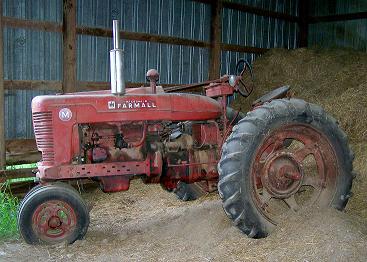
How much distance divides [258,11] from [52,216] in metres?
6.83

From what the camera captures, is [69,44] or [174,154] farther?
[69,44]

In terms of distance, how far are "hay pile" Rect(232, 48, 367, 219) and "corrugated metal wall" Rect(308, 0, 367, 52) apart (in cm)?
53

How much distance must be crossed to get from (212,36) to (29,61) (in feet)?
11.3

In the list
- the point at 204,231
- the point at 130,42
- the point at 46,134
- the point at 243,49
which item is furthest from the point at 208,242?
the point at 243,49

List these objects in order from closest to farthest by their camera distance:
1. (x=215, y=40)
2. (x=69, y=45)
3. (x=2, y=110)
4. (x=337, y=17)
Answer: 1. (x=2, y=110)
2. (x=69, y=45)
3. (x=215, y=40)
4. (x=337, y=17)

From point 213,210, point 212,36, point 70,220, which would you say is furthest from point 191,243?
point 212,36

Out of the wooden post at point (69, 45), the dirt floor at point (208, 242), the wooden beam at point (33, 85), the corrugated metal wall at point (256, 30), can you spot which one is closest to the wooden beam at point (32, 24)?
the wooden post at point (69, 45)

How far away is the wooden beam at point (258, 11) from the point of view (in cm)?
894

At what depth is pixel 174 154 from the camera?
4449 mm

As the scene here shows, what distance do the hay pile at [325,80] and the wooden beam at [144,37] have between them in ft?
4.37

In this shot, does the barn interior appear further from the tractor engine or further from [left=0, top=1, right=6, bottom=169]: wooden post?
the tractor engine

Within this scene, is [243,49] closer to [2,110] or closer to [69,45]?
[69,45]

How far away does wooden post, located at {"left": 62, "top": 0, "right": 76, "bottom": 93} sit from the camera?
6750mm

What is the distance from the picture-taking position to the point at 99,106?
409cm
